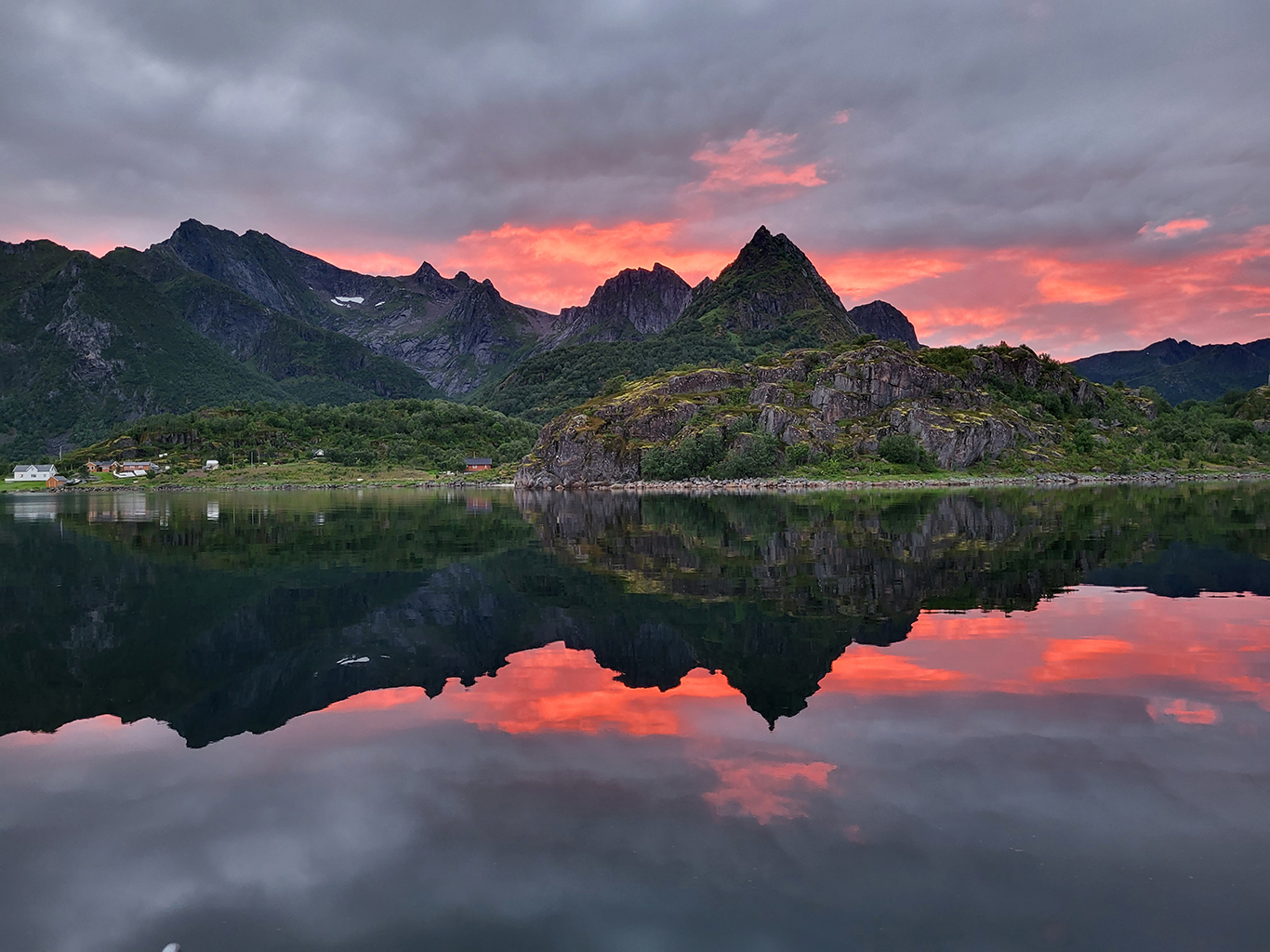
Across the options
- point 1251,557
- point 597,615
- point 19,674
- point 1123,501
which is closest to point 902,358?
point 1123,501

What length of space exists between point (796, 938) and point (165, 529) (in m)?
70.2

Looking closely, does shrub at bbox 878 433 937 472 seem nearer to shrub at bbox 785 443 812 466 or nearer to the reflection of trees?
shrub at bbox 785 443 812 466

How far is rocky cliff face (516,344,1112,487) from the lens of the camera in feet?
555

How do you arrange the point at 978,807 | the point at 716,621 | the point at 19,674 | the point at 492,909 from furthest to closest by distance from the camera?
the point at 716,621, the point at 19,674, the point at 978,807, the point at 492,909

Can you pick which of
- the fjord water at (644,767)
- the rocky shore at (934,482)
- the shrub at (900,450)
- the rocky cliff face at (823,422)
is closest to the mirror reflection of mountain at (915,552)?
the fjord water at (644,767)

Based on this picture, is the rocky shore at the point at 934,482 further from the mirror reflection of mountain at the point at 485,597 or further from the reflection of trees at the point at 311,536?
the mirror reflection of mountain at the point at 485,597

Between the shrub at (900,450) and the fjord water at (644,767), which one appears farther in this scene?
the shrub at (900,450)

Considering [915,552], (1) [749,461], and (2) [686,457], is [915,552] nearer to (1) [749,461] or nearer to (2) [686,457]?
(1) [749,461]

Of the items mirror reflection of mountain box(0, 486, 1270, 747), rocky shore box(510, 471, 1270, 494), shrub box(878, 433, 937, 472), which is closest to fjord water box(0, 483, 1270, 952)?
mirror reflection of mountain box(0, 486, 1270, 747)

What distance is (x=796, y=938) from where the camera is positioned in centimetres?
775

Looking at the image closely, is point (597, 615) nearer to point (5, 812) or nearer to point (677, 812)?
point (677, 812)

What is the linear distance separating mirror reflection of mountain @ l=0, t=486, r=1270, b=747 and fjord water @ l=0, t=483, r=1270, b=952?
0.22 meters

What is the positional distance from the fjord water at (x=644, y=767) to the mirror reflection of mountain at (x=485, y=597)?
8.6 inches

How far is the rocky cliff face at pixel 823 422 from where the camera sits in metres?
169
